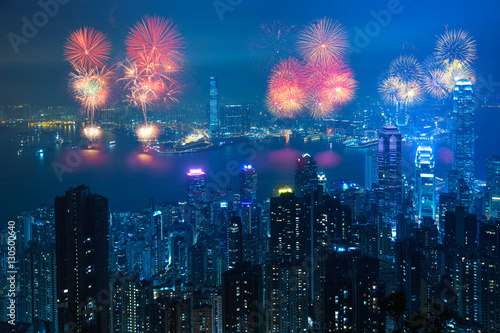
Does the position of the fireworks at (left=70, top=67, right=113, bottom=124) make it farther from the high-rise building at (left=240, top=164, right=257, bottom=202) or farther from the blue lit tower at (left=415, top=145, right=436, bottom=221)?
the blue lit tower at (left=415, top=145, right=436, bottom=221)

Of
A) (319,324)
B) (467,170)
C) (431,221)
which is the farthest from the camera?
(467,170)

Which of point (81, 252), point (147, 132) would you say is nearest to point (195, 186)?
point (147, 132)

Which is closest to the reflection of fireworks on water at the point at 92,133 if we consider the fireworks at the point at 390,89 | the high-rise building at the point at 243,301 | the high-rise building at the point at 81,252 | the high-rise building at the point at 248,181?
the high-rise building at the point at 81,252

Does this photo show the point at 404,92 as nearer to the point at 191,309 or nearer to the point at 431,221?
the point at 431,221

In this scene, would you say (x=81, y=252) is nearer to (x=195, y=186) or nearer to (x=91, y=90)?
(x=91, y=90)

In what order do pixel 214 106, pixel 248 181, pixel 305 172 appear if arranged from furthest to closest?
1. pixel 248 181
2. pixel 305 172
3. pixel 214 106

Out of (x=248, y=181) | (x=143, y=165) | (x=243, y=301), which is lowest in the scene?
(x=243, y=301)

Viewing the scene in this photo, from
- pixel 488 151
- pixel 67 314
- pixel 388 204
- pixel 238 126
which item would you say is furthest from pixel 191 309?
pixel 488 151
